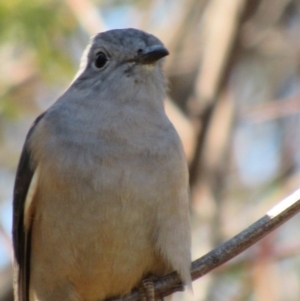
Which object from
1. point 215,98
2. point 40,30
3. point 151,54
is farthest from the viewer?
point 215,98

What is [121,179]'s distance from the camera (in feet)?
18.6

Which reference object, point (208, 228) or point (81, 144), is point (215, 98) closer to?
point (208, 228)

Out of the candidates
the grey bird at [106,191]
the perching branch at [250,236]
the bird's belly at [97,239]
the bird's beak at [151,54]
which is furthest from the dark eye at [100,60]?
the perching branch at [250,236]

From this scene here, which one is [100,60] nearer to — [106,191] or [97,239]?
[106,191]

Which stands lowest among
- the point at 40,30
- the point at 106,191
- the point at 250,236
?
the point at 250,236

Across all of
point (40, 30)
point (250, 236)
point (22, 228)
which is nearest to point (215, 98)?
point (40, 30)

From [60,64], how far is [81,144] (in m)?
2.17

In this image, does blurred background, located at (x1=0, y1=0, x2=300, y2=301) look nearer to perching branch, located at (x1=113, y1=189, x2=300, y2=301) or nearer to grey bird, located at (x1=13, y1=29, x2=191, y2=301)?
grey bird, located at (x1=13, y1=29, x2=191, y2=301)

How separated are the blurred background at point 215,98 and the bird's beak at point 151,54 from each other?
1594mm

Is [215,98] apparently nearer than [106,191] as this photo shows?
No

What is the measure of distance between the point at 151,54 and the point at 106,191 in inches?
43.3

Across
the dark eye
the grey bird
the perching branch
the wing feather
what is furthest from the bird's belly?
the dark eye

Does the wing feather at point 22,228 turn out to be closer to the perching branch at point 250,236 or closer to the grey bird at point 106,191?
the grey bird at point 106,191

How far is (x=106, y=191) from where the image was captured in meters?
5.62
